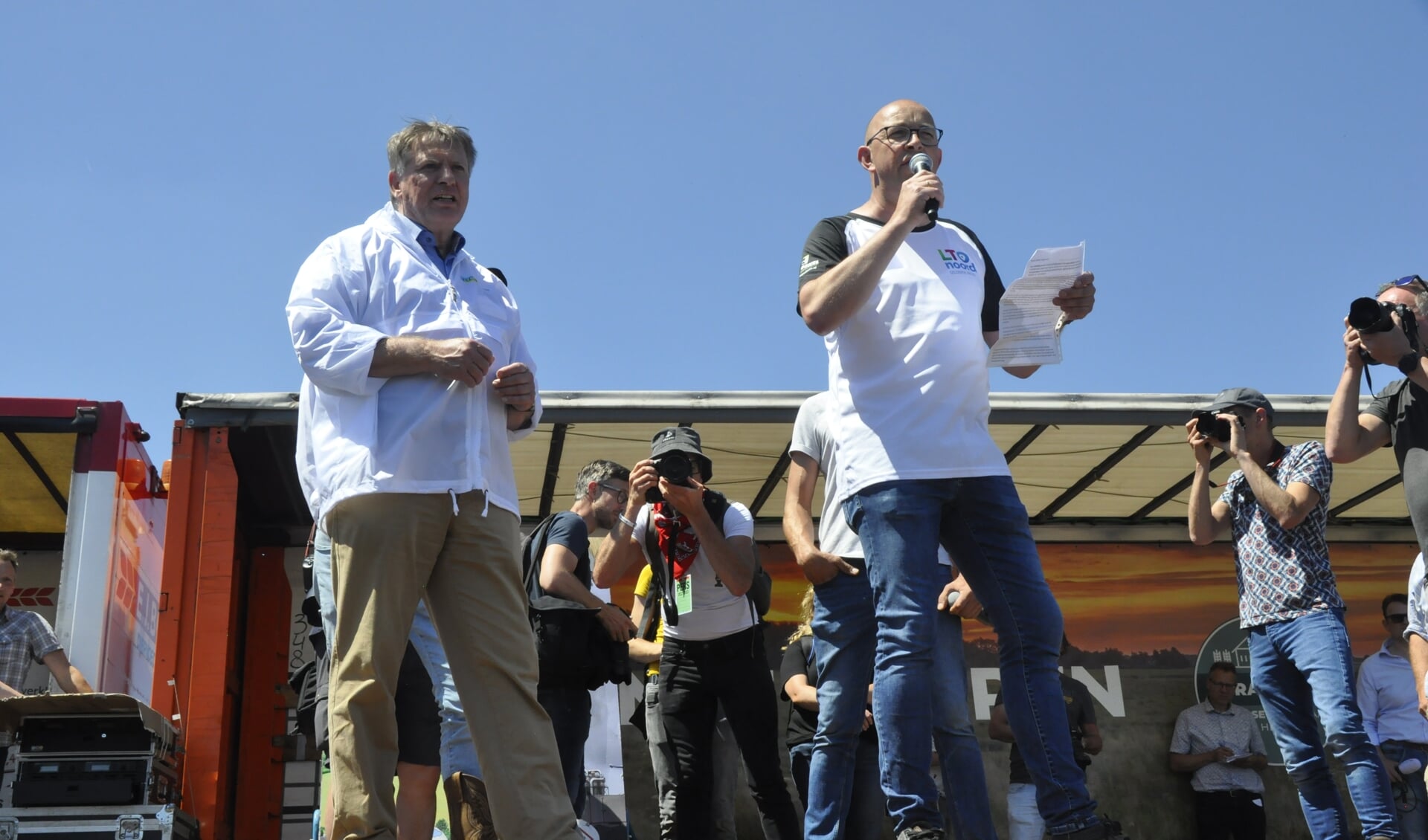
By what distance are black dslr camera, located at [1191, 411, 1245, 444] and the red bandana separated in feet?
7.13

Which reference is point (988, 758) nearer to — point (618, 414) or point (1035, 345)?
point (618, 414)

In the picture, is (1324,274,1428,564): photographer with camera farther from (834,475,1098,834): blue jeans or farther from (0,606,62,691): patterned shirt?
(0,606,62,691): patterned shirt

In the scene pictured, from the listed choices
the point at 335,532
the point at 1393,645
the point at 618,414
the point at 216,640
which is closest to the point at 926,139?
the point at 335,532

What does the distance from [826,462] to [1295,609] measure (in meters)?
1.81

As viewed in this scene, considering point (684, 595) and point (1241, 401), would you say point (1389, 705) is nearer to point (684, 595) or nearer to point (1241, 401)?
point (1241, 401)

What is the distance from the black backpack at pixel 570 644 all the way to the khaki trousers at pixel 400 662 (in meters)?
2.36

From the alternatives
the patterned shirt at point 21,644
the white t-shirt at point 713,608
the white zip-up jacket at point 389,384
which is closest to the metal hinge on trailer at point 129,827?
the patterned shirt at point 21,644

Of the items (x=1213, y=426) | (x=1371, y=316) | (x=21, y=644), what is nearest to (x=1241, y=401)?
(x=1213, y=426)

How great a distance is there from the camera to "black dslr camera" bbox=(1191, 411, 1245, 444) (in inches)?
201

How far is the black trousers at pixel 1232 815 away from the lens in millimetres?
9031

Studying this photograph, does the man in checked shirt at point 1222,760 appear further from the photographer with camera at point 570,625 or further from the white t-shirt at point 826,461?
the white t-shirt at point 826,461

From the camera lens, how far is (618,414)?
8.16 m

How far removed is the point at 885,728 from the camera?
320 cm

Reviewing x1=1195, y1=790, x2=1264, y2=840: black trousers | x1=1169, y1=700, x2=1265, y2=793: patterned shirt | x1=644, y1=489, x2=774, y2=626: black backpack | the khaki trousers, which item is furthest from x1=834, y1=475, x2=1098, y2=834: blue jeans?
x1=1169, y1=700, x2=1265, y2=793: patterned shirt
